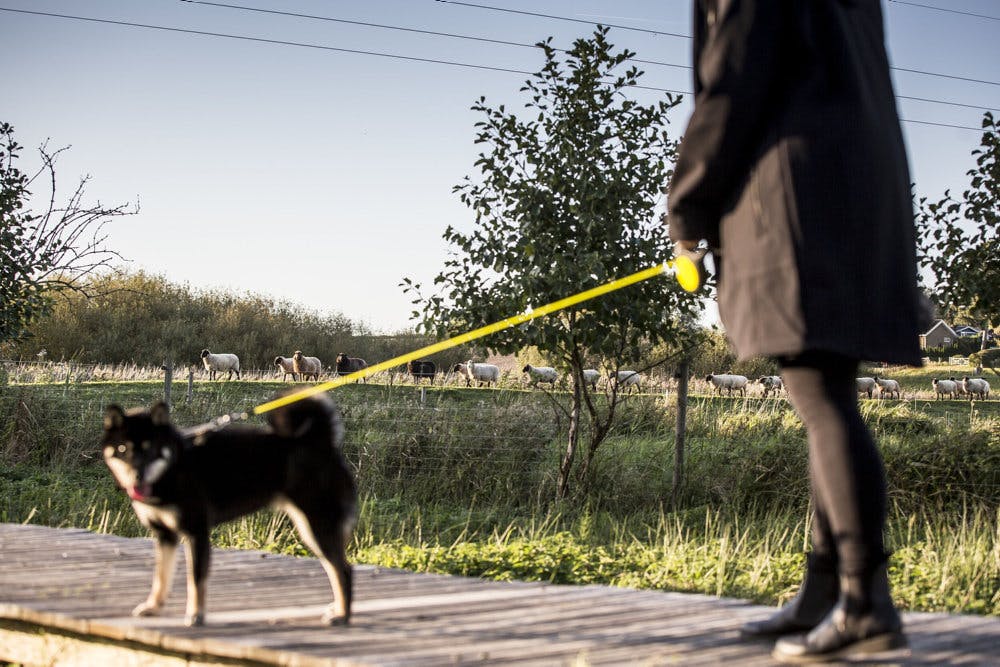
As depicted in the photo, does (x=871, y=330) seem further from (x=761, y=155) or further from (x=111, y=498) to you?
(x=111, y=498)

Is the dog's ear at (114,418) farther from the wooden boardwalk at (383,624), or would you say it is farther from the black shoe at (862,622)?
the black shoe at (862,622)

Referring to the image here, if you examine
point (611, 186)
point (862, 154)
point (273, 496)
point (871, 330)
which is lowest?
point (273, 496)

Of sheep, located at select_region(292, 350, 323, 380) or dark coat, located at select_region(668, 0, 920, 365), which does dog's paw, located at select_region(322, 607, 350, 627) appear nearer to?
dark coat, located at select_region(668, 0, 920, 365)

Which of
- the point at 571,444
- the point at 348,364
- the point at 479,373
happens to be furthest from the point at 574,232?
the point at 348,364

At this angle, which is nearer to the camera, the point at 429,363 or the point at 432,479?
the point at 432,479

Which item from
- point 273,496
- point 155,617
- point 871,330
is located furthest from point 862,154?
point 155,617

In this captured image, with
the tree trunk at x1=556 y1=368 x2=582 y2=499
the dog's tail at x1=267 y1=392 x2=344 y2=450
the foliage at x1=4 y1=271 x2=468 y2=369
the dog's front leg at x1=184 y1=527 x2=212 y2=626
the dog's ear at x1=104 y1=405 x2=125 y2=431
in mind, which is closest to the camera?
the dog's ear at x1=104 y1=405 x2=125 y2=431

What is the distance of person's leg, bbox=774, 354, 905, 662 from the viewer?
2289 mm

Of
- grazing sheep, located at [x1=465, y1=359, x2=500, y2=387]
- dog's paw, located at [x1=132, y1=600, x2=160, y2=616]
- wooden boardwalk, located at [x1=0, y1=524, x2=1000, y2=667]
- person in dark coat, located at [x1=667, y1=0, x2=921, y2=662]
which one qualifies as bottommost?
wooden boardwalk, located at [x1=0, y1=524, x2=1000, y2=667]

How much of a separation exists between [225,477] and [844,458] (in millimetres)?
1689

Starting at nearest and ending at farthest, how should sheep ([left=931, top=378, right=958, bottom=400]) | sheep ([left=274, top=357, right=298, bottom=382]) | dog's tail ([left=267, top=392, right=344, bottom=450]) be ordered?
1. dog's tail ([left=267, top=392, right=344, bottom=450])
2. sheep ([left=274, top=357, right=298, bottom=382])
3. sheep ([left=931, top=378, right=958, bottom=400])

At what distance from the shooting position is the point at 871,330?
226 centimetres

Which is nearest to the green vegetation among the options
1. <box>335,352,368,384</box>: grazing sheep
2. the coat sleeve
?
the coat sleeve

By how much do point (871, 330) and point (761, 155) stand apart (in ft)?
1.69
